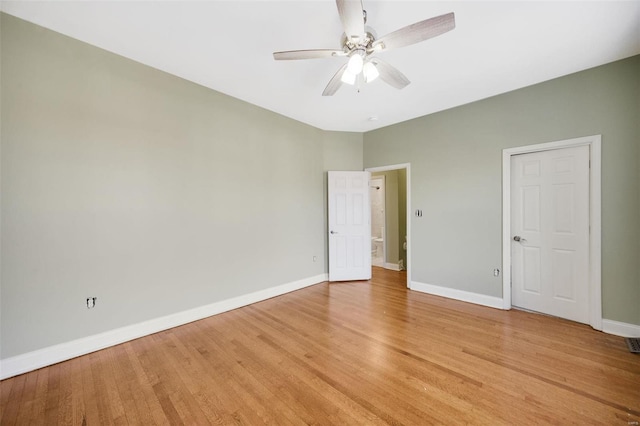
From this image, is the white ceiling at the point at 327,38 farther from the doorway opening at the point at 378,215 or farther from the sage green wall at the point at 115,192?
the doorway opening at the point at 378,215

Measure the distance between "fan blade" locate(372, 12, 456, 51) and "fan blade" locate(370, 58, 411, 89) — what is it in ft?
0.54

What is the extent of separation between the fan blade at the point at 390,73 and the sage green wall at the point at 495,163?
185 cm

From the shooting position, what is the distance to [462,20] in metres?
1.94

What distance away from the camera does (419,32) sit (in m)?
1.65

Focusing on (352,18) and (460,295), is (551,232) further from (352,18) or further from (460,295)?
(352,18)

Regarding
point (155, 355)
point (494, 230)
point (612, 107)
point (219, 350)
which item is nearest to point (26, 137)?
point (155, 355)

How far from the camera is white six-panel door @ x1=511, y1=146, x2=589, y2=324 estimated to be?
2.74m

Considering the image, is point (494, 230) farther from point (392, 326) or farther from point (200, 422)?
point (200, 422)

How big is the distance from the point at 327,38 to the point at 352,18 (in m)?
0.59

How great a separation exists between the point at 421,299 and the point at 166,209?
3.60 meters

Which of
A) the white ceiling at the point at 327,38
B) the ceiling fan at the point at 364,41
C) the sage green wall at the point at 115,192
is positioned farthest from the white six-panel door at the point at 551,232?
the sage green wall at the point at 115,192

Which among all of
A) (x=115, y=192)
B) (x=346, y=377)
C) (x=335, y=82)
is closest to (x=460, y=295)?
(x=346, y=377)

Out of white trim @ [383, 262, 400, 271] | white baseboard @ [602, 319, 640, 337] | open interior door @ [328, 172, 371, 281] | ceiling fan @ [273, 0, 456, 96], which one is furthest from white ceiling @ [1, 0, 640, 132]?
white trim @ [383, 262, 400, 271]

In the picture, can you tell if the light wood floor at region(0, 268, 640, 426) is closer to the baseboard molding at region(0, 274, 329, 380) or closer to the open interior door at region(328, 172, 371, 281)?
the baseboard molding at region(0, 274, 329, 380)
